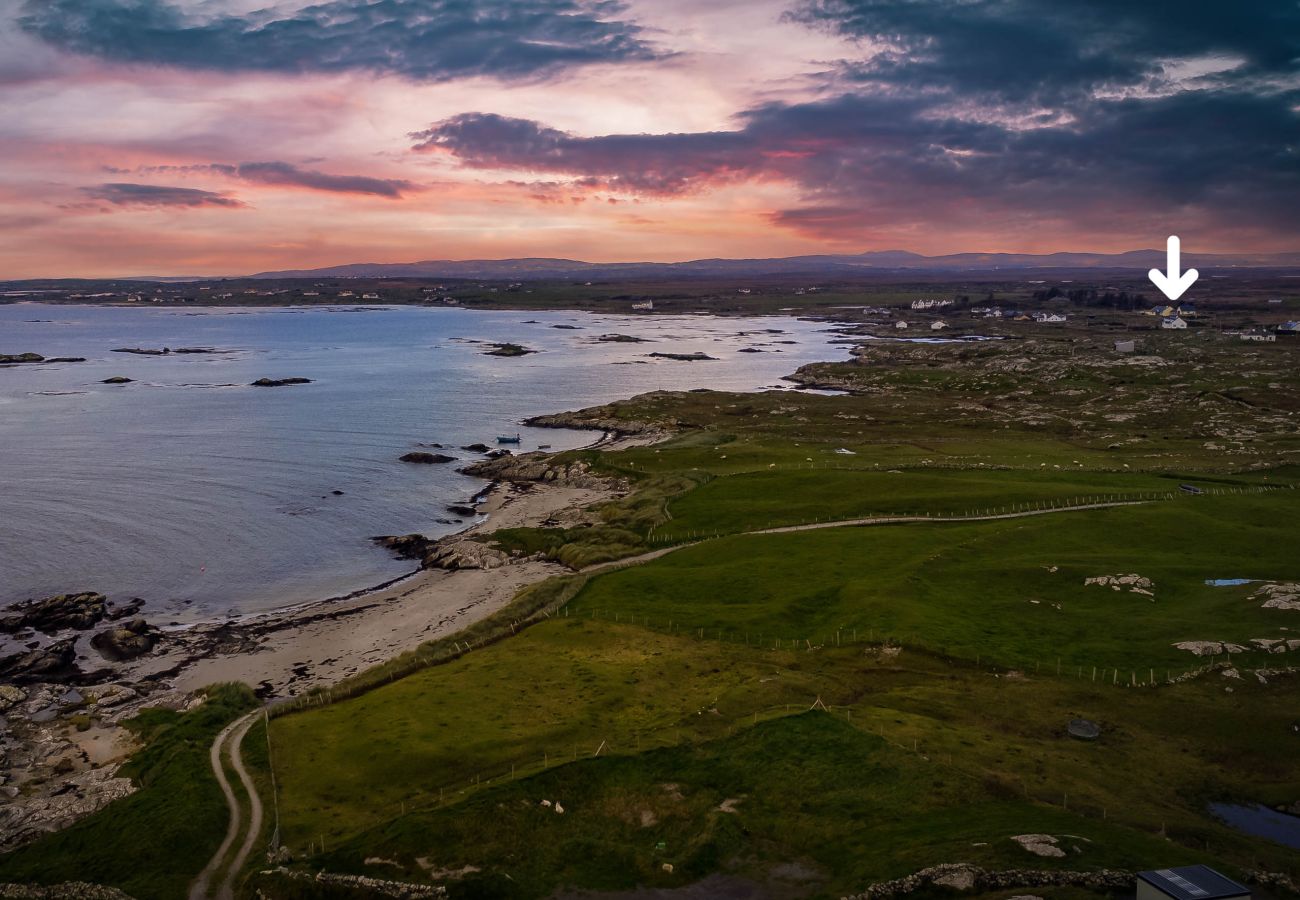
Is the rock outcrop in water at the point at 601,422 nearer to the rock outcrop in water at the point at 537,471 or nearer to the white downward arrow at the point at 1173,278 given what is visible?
the rock outcrop in water at the point at 537,471

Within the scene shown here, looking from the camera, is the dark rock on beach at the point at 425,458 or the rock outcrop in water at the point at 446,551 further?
the dark rock on beach at the point at 425,458

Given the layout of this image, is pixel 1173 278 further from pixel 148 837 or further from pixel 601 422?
pixel 601 422

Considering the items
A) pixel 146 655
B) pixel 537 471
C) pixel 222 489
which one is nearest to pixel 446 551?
pixel 146 655

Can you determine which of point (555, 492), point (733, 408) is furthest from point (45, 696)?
point (733, 408)

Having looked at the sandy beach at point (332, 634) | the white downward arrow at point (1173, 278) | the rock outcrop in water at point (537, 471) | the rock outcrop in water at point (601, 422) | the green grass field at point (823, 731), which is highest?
the white downward arrow at point (1173, 278)

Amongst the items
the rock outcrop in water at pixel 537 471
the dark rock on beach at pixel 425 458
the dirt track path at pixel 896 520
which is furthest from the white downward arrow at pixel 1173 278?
the dark rock on beach at pixel 425 458

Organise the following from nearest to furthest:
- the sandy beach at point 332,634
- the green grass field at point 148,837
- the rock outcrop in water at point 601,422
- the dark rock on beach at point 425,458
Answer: the green grass field at point 148,837
the sandy beach at point 332,634
the dark rock on beach at point 425,458
the rock outcrop in water at point 601,422

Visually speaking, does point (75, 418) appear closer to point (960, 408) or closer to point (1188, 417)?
point (960, 408)
